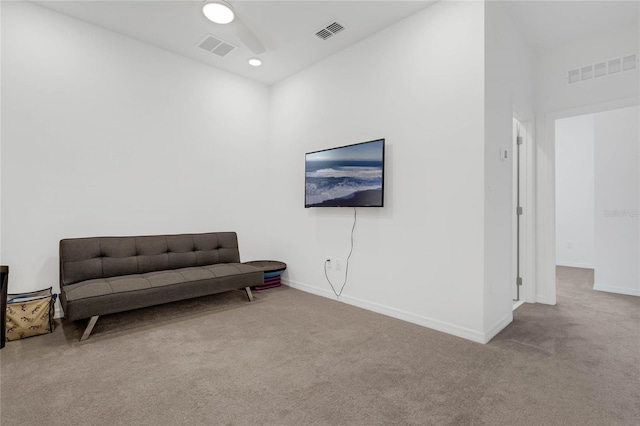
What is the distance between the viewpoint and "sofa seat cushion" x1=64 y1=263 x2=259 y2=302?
252cm

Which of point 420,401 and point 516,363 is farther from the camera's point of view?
point 516,363

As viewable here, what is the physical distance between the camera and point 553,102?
3516 mm

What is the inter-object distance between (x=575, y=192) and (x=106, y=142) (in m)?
7.68

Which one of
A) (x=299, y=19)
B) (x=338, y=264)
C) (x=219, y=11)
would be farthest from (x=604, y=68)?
(x=219, y=11)

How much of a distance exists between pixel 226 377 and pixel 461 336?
6.17 ft

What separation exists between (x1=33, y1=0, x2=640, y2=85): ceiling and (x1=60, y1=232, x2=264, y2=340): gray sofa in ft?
7.25

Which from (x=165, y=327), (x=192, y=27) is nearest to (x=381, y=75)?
(x=192, y=27)

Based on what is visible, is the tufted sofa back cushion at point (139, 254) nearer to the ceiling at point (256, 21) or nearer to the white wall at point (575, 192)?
the ceiling at point (256, 21)

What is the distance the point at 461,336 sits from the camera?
8.46ft

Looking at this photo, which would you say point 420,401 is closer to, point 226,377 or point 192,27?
point 226,377

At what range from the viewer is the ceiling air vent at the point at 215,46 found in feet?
11.2

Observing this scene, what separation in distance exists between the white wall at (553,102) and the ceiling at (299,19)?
0.50 feet

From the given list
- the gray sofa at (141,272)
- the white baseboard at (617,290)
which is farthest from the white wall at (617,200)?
the gray sofa at (141,272)

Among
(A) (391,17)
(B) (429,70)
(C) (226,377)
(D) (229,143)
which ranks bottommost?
(C) (226,377)
